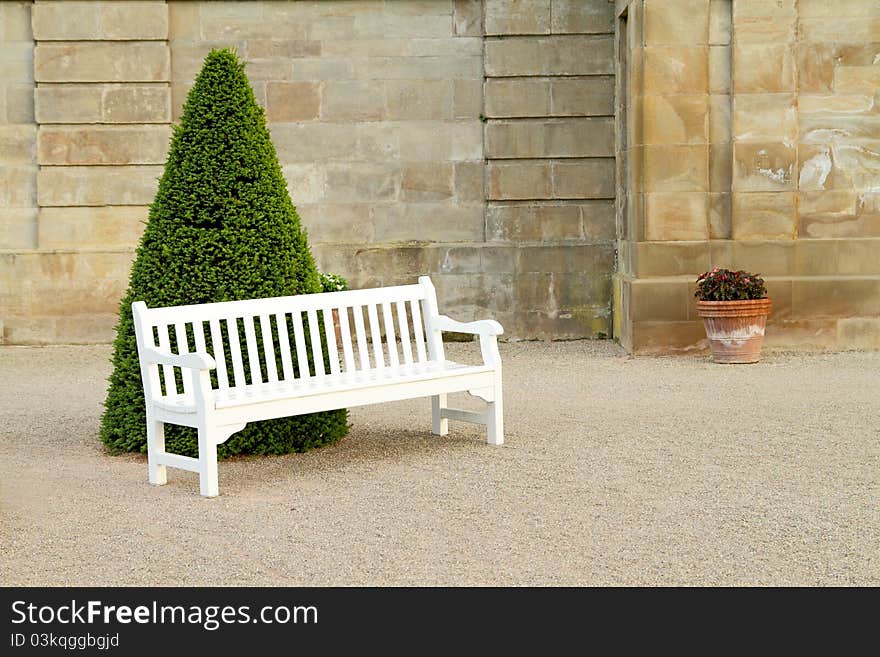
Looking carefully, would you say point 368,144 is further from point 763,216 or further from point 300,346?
point 300,346

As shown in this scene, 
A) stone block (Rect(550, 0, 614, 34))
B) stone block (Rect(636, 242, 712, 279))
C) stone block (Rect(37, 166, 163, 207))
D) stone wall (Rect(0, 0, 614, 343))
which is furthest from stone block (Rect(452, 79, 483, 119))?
stone block (Rect(37, 166, 163, 207))

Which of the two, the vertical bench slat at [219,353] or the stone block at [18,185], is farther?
the stone block at [18,185]

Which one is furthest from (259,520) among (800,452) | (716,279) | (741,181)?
(741,181)

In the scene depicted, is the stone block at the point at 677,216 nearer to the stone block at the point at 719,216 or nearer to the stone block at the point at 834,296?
the stone block at the point at 719,216

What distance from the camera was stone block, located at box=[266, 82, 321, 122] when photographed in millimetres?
13430

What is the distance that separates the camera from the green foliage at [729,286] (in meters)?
11.3

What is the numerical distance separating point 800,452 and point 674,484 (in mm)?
1159

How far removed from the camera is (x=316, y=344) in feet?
23.9

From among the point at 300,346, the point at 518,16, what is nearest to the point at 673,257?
the point at 518,16

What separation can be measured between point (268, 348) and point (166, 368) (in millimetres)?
683

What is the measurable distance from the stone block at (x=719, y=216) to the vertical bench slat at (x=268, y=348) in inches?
235

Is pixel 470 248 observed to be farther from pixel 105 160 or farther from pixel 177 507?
pixel 177 507

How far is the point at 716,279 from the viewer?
37.2 ft

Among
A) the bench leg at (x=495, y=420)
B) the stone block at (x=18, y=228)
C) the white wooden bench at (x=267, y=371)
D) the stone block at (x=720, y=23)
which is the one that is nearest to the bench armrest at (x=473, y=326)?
the white wooden bench at (x=267, y=371)
